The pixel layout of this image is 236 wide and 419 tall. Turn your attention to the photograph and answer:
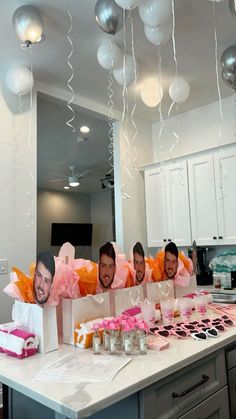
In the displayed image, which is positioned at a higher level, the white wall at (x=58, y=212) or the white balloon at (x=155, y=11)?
the white balloon at (x=155, y=11)

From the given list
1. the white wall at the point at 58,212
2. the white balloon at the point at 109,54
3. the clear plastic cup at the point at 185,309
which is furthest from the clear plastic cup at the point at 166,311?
the white wall at the point at 58,212

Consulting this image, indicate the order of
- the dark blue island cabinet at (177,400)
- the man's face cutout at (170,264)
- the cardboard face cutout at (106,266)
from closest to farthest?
the dark blue island cabinet at (177,400)
the cardboard face cutout at (106,266)
the man's face cutout at (170,264)

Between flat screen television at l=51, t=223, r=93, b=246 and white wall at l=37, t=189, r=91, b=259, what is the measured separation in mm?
170

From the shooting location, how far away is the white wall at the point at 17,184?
111 inches

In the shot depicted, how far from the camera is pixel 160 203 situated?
3.90 m

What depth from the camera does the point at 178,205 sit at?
368 cm

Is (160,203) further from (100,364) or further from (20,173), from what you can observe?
(100,364)

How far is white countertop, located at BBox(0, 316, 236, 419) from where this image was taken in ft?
2.70

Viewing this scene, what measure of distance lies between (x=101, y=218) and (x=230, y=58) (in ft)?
21.4

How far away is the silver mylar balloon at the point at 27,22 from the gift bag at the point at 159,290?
1.81 metres

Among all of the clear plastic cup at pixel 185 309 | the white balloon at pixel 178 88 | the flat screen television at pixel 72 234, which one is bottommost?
the clear plastic cup at pixel 185 309

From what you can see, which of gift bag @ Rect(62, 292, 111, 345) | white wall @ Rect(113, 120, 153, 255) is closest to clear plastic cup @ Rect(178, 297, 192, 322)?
gift bag @ Rect(62, 292, 111, 345)

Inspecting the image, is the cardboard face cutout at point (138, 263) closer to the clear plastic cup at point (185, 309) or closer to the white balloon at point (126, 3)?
the clear plastic cup at point (185, 309)

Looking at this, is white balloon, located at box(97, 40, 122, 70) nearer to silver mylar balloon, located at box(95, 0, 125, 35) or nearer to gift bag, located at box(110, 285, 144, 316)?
silver mylar balloon, located at box(95, 0, 125, 35)
